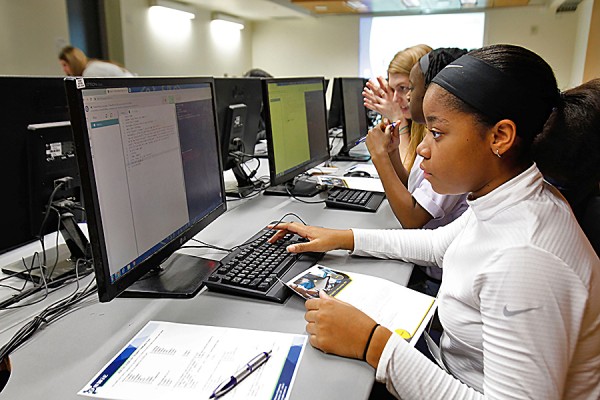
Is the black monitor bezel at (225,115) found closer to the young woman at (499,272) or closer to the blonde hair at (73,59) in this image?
the young woman at (499,272)

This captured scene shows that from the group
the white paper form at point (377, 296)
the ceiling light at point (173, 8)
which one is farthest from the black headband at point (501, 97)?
the ceiling light at point (173, 8)

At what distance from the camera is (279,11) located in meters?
7.22

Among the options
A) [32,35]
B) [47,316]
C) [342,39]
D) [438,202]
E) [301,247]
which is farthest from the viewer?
[342,39]

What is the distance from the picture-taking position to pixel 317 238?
47.2 inches

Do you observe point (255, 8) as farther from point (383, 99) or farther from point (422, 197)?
point (422, 197)

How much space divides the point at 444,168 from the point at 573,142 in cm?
25

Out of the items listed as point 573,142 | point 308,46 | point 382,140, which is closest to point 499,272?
point 573,142

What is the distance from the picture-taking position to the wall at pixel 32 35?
3.75m

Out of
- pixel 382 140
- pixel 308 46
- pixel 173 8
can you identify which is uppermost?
pixel 173 8

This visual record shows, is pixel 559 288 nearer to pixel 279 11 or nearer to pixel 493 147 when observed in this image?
pixel 493 147

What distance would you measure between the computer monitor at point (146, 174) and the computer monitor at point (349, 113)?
4.65 ft

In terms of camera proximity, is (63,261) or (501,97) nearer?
(501,97)

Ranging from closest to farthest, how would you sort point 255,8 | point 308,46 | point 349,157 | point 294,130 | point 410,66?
point 294,130
point 410,66
point 349,157
point 255,8
point 308,46

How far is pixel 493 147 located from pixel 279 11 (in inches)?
280
